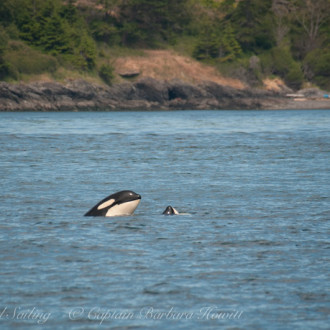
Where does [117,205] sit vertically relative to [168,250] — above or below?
below

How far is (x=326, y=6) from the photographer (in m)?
169

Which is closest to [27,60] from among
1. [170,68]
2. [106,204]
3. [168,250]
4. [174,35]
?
[170,68]

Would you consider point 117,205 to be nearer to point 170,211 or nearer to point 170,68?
point 170,211

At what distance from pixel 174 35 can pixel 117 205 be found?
14045cm

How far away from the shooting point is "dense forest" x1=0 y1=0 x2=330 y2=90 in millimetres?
139000

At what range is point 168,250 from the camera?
1614cm

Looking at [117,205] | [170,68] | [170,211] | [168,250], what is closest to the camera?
[168,250]

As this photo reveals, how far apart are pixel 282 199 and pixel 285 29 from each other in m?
148

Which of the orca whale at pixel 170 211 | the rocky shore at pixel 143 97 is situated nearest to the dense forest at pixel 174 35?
the rocky shore at pixel 143 97

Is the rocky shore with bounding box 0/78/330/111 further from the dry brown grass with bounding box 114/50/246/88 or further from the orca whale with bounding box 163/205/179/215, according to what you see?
the orca whale with bounding box 163/205/179/215

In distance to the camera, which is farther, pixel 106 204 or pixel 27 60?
pixel 27 60

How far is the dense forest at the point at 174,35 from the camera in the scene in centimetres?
13900

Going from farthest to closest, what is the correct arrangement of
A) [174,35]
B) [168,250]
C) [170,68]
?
[174,35], [170,68], [168,250]

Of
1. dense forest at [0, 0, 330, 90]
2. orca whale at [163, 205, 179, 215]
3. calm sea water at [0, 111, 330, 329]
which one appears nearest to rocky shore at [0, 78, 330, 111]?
dense forest at [0, 0, 330, 90]
